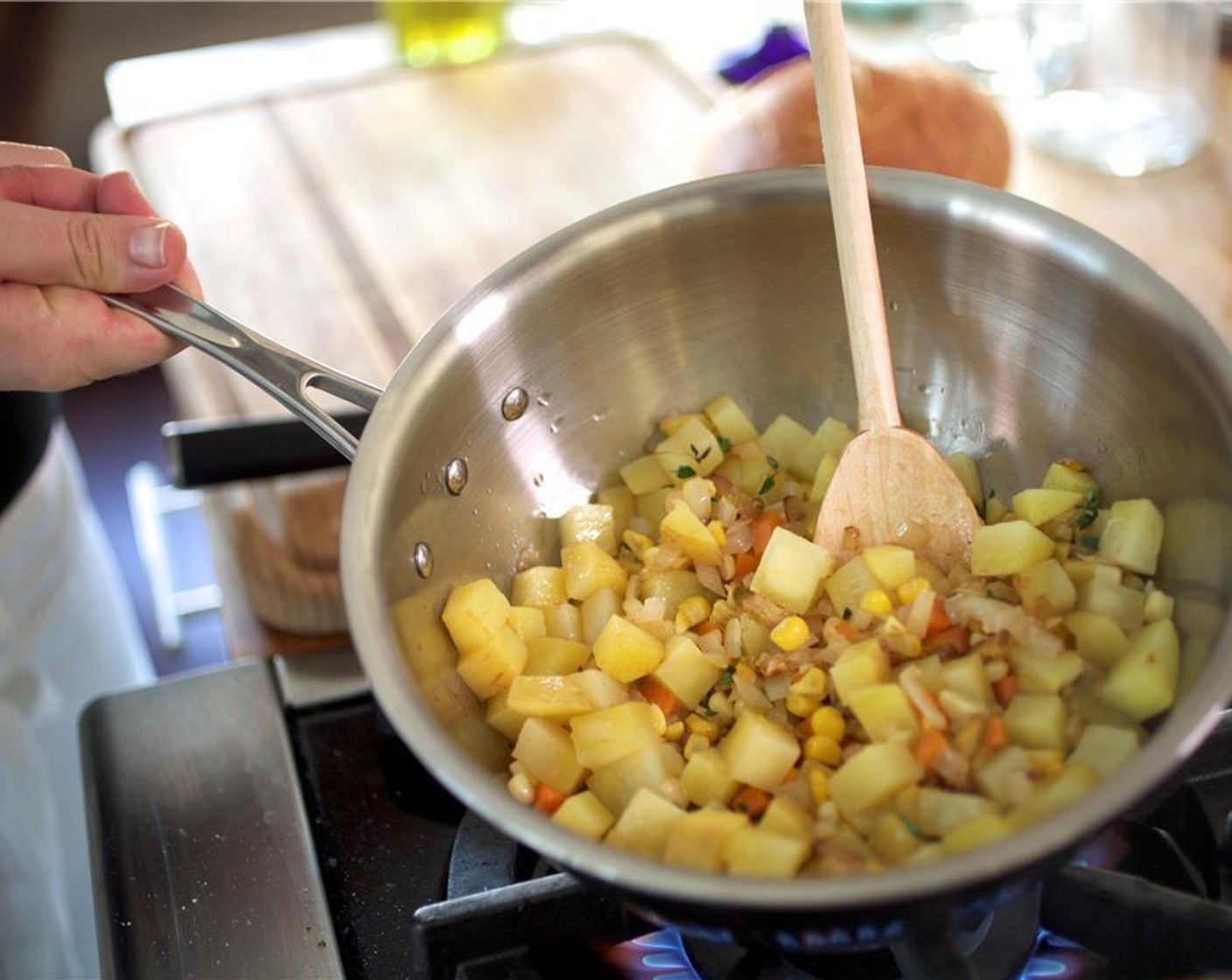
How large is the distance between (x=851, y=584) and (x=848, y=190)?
275 mm

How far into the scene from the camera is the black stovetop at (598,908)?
0.83 m

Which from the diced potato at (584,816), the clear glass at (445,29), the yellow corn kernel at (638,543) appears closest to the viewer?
the diced potato at (584,816)

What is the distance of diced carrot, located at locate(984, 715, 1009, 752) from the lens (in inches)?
33.6

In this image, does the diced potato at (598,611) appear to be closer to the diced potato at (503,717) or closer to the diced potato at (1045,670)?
the diced potato at (503,717)

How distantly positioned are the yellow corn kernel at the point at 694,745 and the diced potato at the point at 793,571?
0.12 meters

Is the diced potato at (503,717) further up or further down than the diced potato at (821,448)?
further down

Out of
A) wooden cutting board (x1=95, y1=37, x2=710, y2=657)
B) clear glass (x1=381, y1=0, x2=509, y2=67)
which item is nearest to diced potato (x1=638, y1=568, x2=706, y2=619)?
wooden cutting board (x1=95, y1=37, x2=710, y2=657)

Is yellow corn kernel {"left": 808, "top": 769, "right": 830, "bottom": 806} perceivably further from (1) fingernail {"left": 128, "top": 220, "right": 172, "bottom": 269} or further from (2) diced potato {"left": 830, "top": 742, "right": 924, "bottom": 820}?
(1) fingernail {"left": 128, "top": 220, "right": 172, "bottom": 269}

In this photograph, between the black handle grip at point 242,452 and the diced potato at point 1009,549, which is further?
the black handle grip at point 242,452

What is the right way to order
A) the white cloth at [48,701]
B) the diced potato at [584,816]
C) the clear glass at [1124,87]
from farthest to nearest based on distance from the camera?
the clear glass at [1124,87] < the white cloth at [48,701] < the diced potato at [584,816]

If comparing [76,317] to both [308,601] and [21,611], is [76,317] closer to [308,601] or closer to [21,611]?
[308,601]

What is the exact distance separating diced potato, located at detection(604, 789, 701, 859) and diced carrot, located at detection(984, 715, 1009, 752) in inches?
7.5

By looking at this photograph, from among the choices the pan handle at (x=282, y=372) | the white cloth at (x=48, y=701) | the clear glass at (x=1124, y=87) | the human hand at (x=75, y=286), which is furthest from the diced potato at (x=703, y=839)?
the clear glass at (x=1124, y=87)

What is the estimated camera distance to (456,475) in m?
1.03
